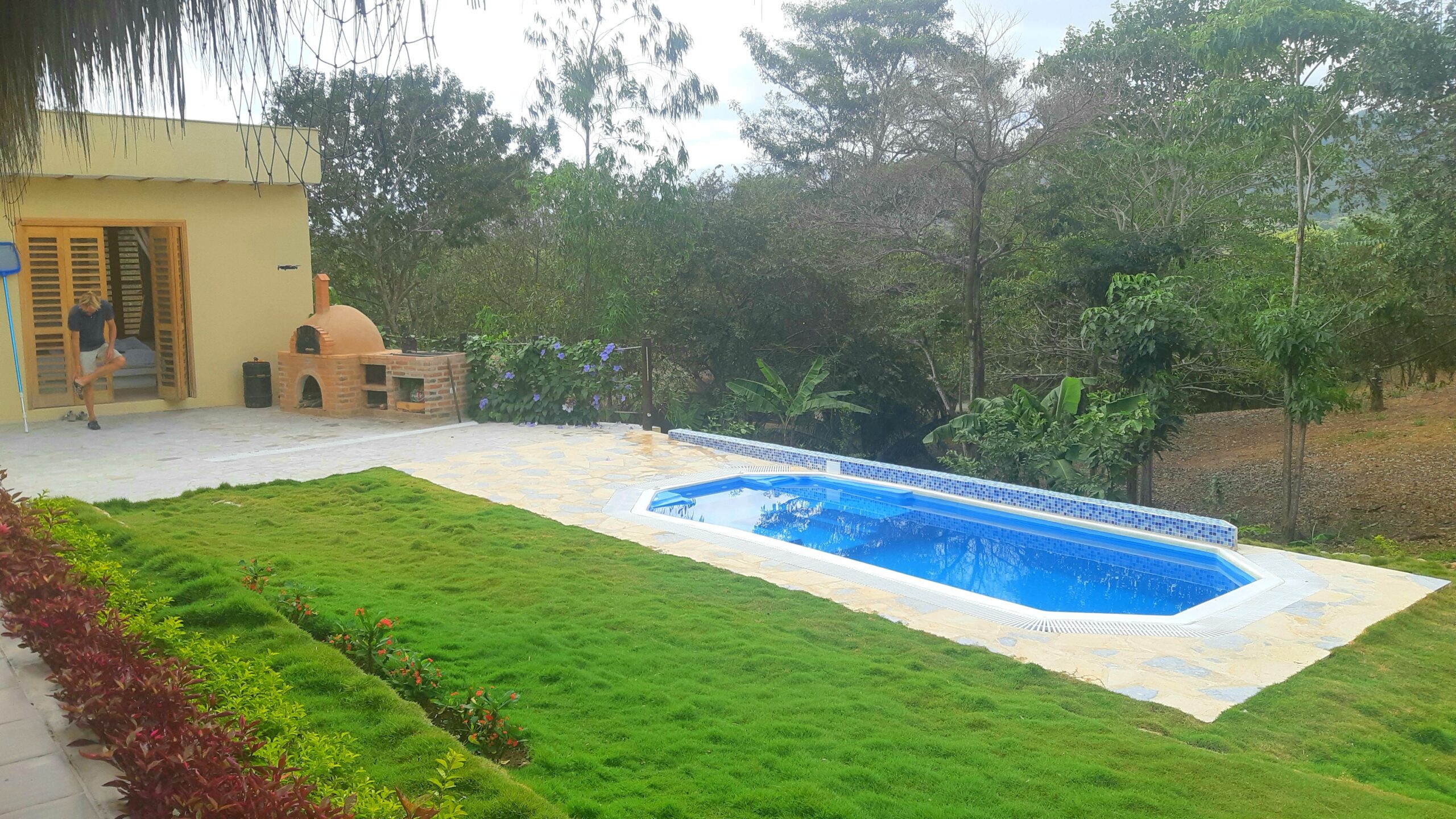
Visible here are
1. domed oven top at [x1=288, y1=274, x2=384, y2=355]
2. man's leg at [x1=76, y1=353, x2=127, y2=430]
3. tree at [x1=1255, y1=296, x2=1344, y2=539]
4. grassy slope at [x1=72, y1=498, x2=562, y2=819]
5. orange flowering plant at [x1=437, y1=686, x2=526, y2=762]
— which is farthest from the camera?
domed oven top at [x1=288, y1=274, x2=384, y2=355]

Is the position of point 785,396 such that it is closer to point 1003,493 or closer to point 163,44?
point 1003,493

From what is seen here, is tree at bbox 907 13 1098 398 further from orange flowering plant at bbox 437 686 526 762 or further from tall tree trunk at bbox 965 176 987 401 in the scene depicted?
orange flowering plant at bbox 437 686 526 762

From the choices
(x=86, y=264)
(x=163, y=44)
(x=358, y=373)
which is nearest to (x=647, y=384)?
(x=358, y=373)

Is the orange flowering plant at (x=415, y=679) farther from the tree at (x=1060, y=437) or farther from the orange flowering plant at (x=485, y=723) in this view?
the tree at (x=1060, y=437)

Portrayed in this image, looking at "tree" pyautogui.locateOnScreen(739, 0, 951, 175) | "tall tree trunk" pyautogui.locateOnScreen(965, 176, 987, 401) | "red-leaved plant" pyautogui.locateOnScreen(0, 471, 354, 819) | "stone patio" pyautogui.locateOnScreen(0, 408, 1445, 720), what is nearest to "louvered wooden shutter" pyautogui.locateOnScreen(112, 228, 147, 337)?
"stone patio" pyautogui.locateOnScreen(0, 408, 1445, 720)

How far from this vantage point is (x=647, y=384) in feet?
41.5

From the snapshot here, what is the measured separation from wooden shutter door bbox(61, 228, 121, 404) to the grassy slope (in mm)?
9836

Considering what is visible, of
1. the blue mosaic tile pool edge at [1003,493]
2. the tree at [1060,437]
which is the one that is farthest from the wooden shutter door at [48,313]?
the tree at [1060,437]

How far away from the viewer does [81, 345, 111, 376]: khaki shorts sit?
12.0m

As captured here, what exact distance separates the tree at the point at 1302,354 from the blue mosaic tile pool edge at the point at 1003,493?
2680mm

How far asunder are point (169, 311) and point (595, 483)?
26.7ft

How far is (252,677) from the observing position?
3586 millimetres

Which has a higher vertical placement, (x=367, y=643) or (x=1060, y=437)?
(x=1060, y=437)

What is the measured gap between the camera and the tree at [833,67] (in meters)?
25.4
